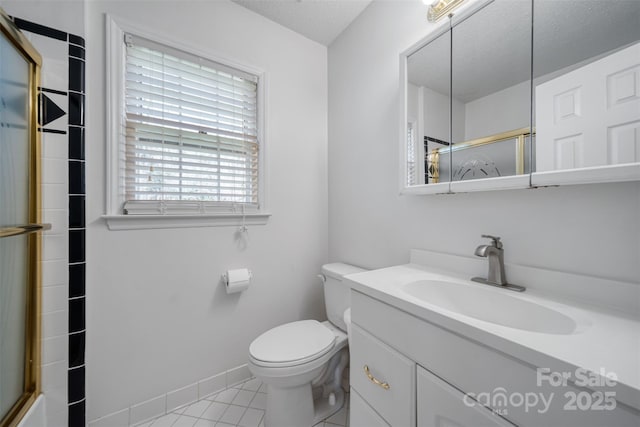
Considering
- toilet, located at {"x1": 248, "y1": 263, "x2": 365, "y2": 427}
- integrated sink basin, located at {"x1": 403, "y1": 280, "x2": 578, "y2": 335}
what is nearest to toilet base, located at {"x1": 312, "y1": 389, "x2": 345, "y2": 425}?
toilet, located at {"x1": 248, "y1": 263, "x2": 365, "y2": 427}

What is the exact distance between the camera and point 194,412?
1329 millimetres

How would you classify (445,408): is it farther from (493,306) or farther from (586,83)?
(586,83)

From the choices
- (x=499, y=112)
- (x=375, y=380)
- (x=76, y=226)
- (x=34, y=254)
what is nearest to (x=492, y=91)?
(x=499, y=112)


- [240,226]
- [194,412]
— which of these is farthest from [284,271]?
[194,412]

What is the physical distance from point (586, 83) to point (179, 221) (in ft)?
5.69

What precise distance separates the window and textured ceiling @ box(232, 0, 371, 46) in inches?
16.0

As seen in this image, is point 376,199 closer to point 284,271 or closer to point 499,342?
point 284,271

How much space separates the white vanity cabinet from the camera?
44 cm

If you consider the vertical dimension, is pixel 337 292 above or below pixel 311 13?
below

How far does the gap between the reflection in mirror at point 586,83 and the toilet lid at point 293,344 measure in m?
1.15

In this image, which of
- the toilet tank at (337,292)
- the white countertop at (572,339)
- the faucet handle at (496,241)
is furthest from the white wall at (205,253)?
the faucet handle at (496,241)

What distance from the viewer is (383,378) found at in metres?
0.80

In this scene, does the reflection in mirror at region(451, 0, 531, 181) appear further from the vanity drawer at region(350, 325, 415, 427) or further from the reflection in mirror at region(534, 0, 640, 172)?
the vanity drawer at region(350, 325, 415, 427)

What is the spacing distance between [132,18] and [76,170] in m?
0.81
